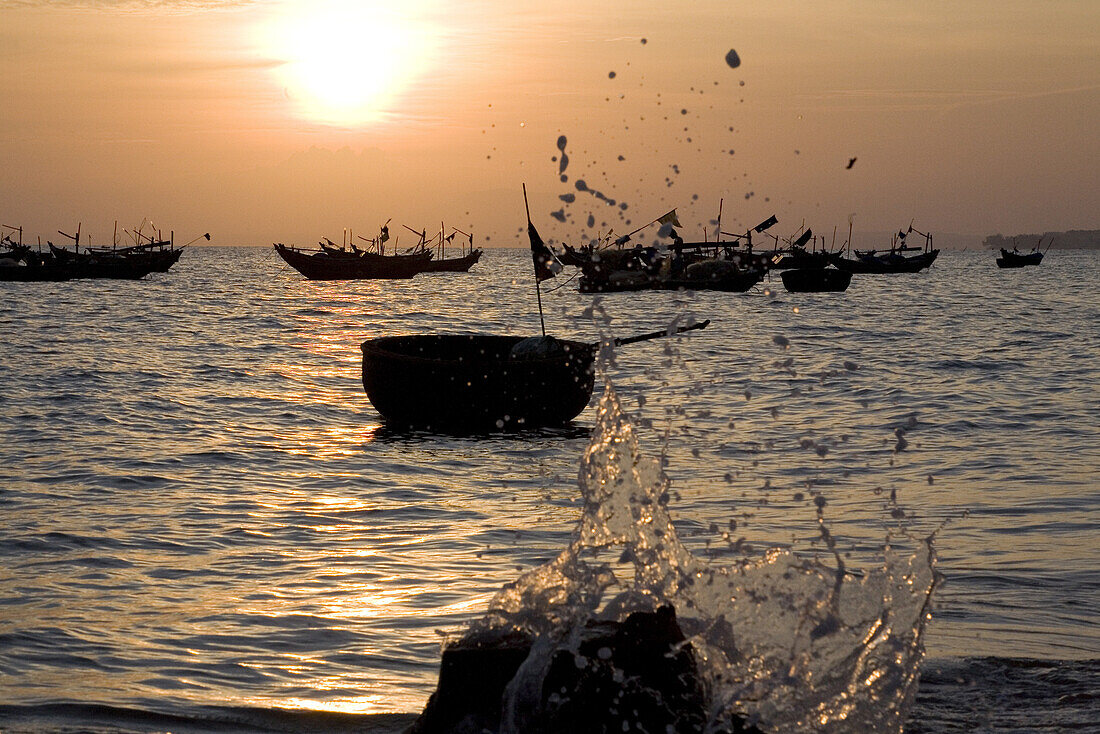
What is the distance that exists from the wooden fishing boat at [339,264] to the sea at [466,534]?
3220 inches

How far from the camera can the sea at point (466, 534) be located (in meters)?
6.23

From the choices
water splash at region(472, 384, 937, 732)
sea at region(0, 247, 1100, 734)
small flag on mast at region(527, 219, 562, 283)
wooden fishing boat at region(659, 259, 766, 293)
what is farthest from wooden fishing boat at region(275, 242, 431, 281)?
water splash at region(472, 384, 937, 732)

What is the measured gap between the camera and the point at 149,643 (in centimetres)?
705

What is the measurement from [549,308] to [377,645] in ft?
228

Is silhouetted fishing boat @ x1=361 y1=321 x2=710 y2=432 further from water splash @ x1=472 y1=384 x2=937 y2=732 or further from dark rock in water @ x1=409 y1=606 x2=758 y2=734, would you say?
dark rock in water @ x1=409 y1=606 x2=758 y2=734

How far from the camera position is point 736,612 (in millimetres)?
6676

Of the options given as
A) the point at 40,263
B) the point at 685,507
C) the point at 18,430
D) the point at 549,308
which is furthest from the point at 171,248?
the point at 685,507

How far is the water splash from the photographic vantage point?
5652 mm

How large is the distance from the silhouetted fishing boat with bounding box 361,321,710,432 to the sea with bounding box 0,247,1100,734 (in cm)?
36

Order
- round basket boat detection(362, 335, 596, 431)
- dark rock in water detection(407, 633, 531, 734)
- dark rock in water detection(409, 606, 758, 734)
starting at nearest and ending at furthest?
dark rock in water detection(409, 606, 758, 734), dark rock in water detection(407, 633, 531, 734), round basket boat detection(362, 335, 596, 431)

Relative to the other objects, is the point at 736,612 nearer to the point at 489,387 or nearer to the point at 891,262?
the point at 489,387

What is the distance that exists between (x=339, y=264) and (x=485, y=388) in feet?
307

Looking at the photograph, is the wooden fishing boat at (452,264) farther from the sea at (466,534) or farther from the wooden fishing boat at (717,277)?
the sea at (466,534)

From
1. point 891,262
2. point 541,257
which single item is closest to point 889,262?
point 891,262
